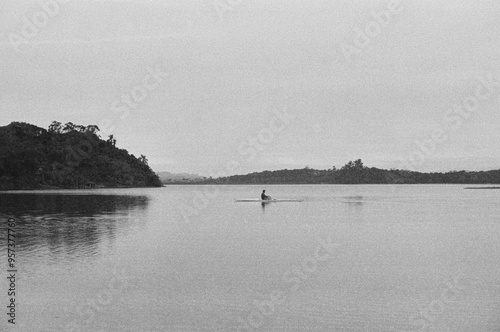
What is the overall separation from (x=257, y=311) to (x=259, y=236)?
76.1ft

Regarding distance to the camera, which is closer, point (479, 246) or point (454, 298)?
point (454, 298)

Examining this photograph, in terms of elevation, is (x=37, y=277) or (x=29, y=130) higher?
(x=29, y=130)

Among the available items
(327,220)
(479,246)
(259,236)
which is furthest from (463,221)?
(259,236)

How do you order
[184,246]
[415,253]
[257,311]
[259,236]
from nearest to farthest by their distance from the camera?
[257,311] < [415,253] < [184,246] < [259,236]

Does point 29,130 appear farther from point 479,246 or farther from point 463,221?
point 479,246

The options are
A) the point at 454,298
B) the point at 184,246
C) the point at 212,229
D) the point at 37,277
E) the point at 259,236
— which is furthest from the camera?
the point at 212,229

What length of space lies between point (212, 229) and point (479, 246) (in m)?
21.7

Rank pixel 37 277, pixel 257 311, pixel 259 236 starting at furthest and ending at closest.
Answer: pixel 259 236 < pixel 37 277 < pixel 257 311

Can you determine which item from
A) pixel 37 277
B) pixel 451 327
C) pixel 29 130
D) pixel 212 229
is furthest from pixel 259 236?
pixel 29 130

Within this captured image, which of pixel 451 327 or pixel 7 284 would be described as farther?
pixel 7 284

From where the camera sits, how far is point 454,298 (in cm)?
1947

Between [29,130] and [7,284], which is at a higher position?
[29,130]

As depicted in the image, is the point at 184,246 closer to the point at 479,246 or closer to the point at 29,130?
the point at 479,246

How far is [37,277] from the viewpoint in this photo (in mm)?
22078
